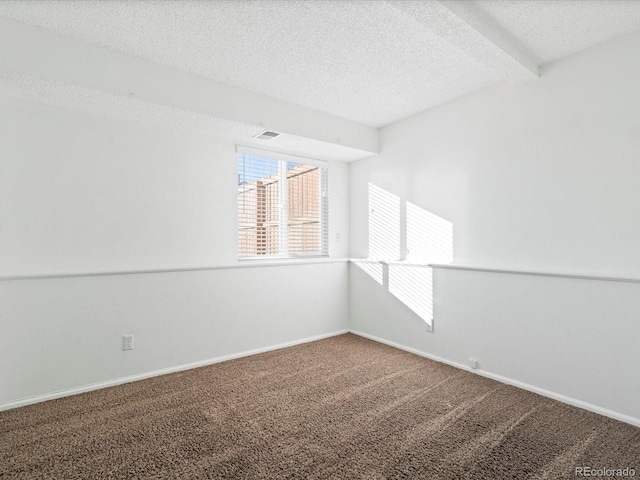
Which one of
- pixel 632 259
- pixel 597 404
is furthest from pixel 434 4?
pixel 597 404

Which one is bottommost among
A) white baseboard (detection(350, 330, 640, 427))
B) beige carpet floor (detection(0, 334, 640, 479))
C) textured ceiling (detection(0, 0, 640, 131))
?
beige carpet floor (detection(0, 334, 640, 479))

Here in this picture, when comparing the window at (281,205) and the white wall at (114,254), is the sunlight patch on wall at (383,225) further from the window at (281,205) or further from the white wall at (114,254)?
the white wall at (114,254)

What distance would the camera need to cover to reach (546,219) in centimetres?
262

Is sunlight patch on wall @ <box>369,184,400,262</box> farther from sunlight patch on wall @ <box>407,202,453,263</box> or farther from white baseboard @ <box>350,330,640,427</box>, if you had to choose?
white baseboard @ <box>350,330,640,427</box>

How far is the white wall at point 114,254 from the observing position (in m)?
2.49

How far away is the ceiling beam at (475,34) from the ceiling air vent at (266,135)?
1.71 meters

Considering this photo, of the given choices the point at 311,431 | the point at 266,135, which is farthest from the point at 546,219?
the point at 266,135

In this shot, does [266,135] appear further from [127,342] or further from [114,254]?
[127,342]

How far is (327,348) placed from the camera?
3756 millimetres

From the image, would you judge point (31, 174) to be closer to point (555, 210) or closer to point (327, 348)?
point (327, 348)

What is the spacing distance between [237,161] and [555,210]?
9.64ft

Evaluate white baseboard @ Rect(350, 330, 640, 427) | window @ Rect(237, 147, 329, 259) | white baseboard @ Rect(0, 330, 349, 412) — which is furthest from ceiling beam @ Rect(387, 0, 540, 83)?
white baseboard @ Rect(0, 330, 349, 412)

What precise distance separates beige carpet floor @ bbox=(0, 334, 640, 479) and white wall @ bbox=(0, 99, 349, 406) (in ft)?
1.03

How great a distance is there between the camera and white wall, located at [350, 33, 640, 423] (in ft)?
7.38
